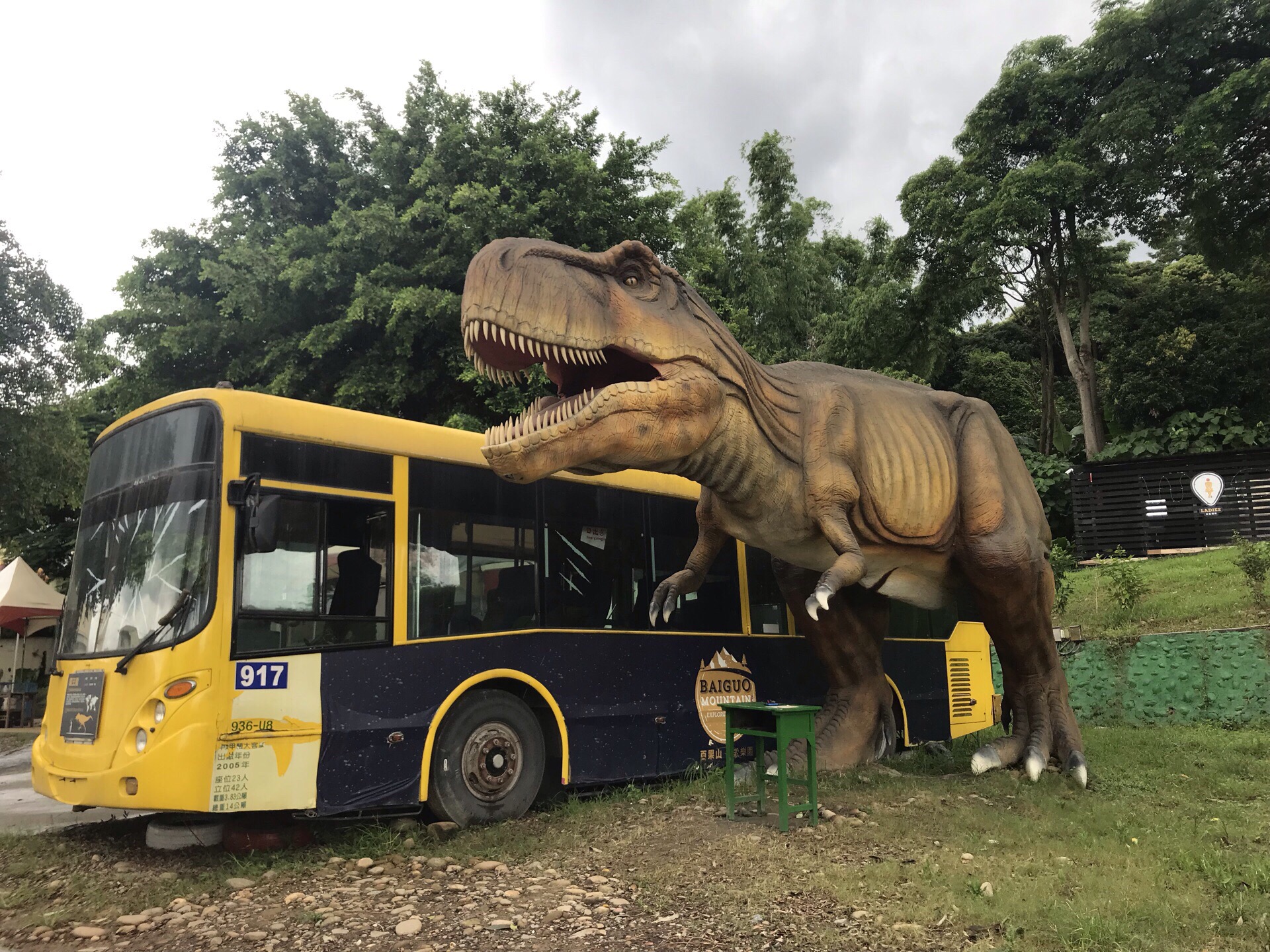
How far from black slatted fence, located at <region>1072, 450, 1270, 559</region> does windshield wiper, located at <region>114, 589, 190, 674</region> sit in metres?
18.3

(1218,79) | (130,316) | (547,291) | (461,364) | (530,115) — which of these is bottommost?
(547,291)

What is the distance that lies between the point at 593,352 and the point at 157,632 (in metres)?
2.65

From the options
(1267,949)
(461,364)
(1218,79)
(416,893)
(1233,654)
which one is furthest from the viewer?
(1218,79)

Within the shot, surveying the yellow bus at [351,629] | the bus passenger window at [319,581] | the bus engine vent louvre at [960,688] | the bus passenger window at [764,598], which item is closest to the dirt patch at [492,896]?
the yellow bus at [351,629]

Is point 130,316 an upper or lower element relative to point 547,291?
upper

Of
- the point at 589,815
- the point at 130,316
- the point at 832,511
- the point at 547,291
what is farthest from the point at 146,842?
the point at 130,316

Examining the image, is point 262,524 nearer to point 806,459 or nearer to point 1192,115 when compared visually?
point 806,459

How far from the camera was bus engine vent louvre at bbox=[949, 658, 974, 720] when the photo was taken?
829 centimetres

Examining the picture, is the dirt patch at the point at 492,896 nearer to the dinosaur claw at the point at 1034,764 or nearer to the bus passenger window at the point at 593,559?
the bus passenger window at the point at 593,559

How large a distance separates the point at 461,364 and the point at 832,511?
8106 millimetres

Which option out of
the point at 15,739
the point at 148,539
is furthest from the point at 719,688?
the point at 15,739

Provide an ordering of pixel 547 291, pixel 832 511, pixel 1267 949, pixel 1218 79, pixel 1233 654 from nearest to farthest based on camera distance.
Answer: pixel 1267 949
pixel 547 291
pixel 832 511
pixel 1233 654
pixel 1218 79

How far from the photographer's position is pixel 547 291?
14.2 ft

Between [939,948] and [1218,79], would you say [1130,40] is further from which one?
[939,948]
